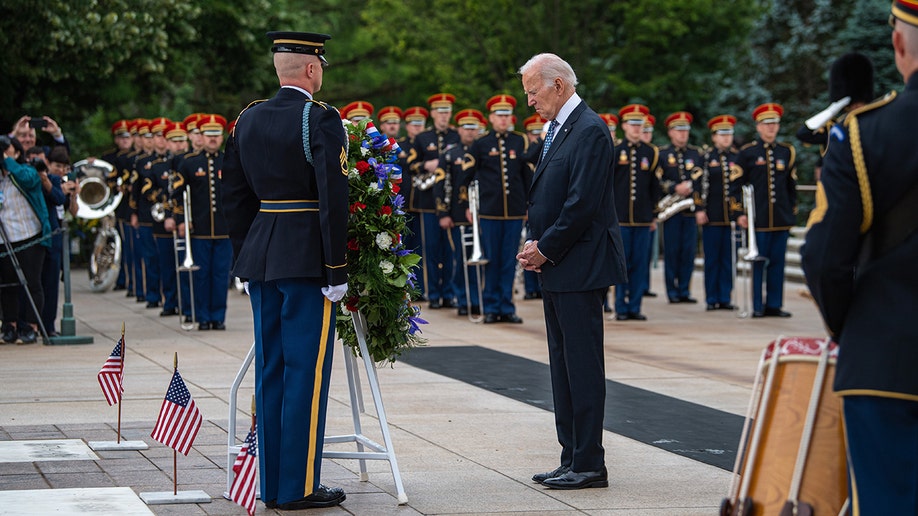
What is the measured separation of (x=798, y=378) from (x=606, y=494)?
2.65m

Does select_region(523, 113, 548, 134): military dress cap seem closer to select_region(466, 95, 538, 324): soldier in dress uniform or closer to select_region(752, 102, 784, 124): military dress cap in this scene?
select_region(466, 95, 538, 324): soldier in dress uniform

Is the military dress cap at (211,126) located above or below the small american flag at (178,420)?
above

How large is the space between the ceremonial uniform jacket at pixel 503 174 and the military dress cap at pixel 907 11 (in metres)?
11.8

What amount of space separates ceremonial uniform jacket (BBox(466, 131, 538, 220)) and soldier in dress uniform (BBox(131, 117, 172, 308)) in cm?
398

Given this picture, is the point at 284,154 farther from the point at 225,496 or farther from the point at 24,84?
the point at 24,84

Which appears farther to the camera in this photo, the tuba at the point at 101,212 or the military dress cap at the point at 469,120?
the tuba at the point at 101,212

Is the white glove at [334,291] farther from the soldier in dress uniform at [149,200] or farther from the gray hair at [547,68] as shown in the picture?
the soldier in dress uniform at [149,200]

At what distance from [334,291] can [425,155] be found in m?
11.9

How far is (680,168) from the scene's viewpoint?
18.5 m

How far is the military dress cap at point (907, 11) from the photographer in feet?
13.8

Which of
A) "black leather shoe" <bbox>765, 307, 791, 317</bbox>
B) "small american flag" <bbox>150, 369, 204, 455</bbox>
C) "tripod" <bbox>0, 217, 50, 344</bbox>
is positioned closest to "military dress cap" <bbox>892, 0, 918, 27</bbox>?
"small american flag" <bbox>150, 369, 204, 455</bbox>

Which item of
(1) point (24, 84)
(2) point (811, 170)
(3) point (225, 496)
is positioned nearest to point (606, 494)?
(3) point (225, 496)

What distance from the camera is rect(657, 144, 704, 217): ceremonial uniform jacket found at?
18.2 meters

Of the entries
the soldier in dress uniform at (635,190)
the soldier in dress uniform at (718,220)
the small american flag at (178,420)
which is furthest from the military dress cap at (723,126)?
the small american flag at (178,420)
